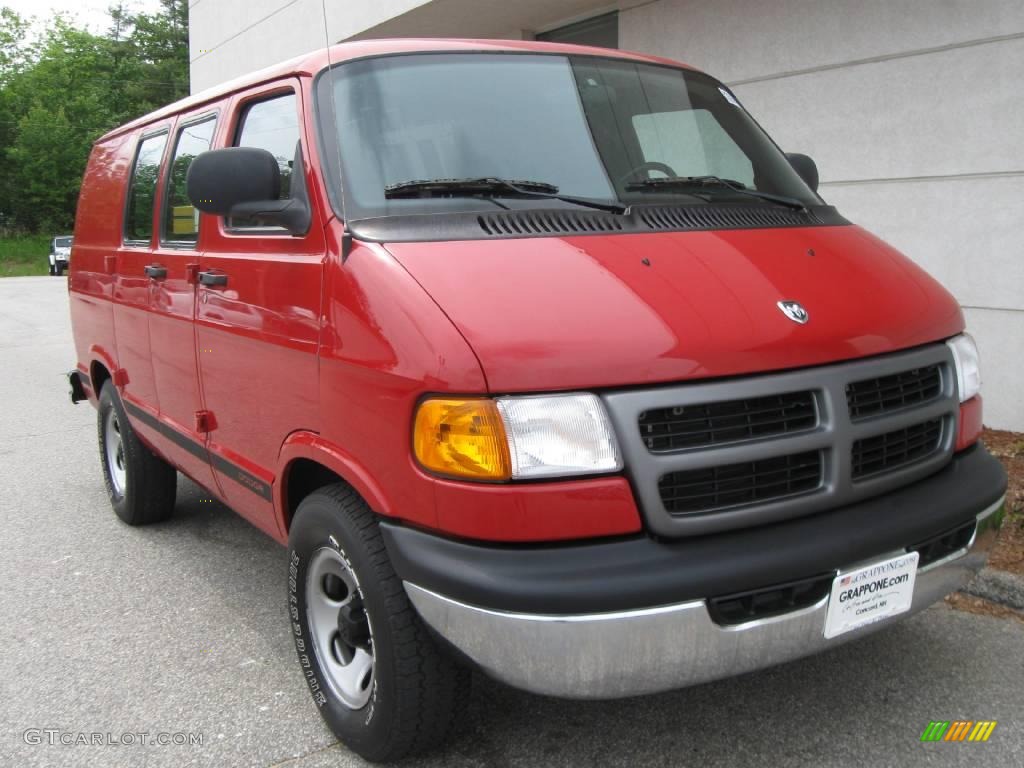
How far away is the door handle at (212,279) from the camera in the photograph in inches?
138

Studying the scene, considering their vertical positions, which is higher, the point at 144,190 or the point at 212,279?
the point at 144,190

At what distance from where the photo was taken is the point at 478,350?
2338 mm

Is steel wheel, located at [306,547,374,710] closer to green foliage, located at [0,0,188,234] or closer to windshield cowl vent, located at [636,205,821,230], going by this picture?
windshield cowl vent, located at [636,205,821,230]

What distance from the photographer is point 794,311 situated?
2.64 meters

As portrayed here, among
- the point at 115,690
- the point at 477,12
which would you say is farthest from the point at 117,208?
the point at 477,12

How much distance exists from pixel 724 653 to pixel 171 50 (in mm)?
62800

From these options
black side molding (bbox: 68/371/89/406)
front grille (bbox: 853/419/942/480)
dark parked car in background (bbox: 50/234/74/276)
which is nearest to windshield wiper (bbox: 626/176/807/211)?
front grille (bbox: 853/419/942/480)

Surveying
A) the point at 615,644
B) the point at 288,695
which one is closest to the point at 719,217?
the point at 615,644

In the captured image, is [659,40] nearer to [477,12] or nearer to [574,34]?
[574,34]

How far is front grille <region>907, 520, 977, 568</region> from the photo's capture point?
2.67 meters

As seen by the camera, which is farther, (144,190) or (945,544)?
(144,190)

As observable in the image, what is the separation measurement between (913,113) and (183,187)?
4.98m

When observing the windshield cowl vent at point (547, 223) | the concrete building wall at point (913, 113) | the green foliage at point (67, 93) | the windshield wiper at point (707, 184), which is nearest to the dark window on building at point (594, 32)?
the concrete building wall at point (913, 113)

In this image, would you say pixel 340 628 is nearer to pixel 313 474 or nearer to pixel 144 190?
pixel 313 474
